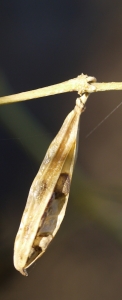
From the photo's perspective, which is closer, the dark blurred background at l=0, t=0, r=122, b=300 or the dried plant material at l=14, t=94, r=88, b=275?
the dried plant material at l=14, t=94, r=88, b=275

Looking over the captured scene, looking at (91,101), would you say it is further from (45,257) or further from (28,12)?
(45,257)

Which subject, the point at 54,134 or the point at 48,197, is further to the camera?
the point at 54,134

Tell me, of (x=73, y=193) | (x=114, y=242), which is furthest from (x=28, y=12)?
(x=114, y=242)

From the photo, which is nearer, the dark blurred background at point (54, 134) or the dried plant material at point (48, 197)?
the dried plant material at point (48, 197)

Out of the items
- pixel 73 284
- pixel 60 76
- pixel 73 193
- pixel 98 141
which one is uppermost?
pixel 60 76

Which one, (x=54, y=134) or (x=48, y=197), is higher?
(x=54, y=134)
